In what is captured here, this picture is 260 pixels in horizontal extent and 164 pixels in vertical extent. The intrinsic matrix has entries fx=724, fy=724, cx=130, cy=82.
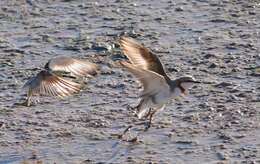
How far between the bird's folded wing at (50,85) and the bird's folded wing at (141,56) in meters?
1.00

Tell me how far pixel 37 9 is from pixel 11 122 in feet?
15.6

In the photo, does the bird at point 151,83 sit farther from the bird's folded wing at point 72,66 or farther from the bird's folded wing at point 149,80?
the bird's folded wing at point 72,66

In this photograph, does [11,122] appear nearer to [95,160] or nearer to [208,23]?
[95,160]

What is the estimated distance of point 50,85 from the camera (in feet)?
30.1

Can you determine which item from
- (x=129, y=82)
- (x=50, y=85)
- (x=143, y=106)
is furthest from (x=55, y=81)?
(x=129, y=82)

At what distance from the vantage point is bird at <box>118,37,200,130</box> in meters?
8.49

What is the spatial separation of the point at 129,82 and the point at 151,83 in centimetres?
211

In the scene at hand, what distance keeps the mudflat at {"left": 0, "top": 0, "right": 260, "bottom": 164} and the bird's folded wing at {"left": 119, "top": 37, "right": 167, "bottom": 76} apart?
69 cm

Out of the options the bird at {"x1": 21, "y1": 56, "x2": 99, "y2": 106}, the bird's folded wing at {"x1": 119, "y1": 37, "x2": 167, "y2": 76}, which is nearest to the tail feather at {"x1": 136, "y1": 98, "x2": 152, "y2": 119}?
the bird's folded wing at {"x1": 119, "y1": 37, "x2": 167, "y2": 76}

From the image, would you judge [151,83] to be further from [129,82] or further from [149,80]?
[129,82]

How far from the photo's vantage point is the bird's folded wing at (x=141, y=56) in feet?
31.3

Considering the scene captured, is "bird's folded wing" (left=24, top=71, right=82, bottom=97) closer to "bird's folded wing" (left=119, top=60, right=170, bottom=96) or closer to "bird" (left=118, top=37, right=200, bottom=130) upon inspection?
"bird" (left=118, top=37, right=200, bottom=130)

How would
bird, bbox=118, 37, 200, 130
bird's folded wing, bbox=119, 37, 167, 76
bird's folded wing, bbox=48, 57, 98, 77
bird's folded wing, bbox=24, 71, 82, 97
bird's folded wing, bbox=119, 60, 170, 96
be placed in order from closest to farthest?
bird's folded wing, bbox=119, 60, 170, 96, bird, bbox=118, 37, 200, 130, bird's folded wing, bbox=24, 71, 82, 97, bird's folded wing, bbox=119, 37, 167, 76, bird's folded wing, bbox=48, 57, 98, 77

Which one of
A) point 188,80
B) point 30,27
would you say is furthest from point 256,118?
point 30,27
